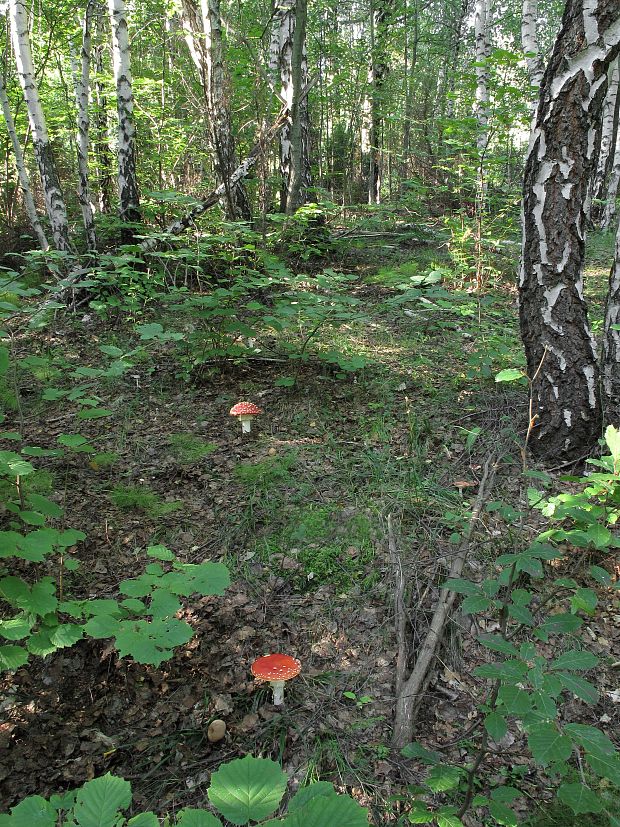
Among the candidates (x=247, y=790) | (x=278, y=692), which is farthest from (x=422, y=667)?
(x=247, y=790)

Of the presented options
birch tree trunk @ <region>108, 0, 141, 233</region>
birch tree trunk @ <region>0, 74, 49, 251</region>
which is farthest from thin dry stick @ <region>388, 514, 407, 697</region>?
birch tree trunk @ <region>0, 74, 49, 251</region>

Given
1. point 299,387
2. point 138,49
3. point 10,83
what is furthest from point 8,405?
point 138,49

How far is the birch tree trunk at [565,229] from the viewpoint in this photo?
3.23 meters

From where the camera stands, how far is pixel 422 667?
2.57m

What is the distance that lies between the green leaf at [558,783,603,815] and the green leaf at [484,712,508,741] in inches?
8.1

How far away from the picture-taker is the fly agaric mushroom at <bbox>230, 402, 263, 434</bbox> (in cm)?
434

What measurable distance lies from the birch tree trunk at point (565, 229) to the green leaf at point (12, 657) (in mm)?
3290

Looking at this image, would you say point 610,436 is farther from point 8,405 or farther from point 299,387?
point 8,405

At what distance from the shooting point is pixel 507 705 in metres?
1.39

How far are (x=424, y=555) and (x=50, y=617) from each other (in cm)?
215

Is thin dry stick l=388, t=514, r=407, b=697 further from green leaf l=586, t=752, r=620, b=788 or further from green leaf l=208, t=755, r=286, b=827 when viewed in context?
green leaf l=208, t=755, r=286, b=827

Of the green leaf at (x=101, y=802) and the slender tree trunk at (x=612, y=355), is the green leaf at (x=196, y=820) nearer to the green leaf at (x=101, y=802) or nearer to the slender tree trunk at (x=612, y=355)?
the green leaf at (x=101, y=802)

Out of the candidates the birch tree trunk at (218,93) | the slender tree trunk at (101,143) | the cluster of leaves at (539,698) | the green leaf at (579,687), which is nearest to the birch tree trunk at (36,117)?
the birch tree trunk at (218,93)

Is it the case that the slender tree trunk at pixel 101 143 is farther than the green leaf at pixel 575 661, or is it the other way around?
the slender tree trunk at pixel 101 143
